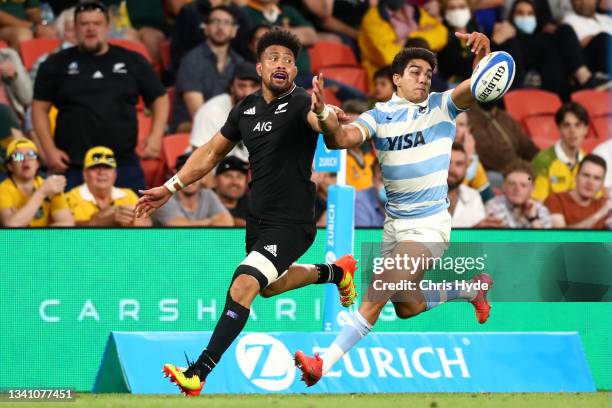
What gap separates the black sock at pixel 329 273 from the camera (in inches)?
383

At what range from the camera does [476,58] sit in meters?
9.21

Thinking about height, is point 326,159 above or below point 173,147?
below

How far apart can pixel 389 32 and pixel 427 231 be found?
5.95 metres

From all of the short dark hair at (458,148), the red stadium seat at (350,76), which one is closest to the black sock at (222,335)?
the short dark hair at (458,148)

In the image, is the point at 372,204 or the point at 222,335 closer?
the point at 222,335

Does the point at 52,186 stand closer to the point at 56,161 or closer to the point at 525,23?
the point at 56,161

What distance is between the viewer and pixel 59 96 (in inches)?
508

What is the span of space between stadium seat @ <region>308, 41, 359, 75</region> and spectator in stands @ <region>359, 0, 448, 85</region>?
17 cm

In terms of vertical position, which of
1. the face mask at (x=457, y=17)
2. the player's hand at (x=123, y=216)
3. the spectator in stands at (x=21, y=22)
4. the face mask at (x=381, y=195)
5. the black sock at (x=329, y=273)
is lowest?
the black sock at (x=329, y=273)

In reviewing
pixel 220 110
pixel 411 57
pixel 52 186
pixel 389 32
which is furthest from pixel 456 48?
pixel 411 57

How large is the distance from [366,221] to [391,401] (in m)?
2.97

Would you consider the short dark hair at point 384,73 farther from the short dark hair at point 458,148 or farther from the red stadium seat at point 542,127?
the red stadium seat at point 542,127

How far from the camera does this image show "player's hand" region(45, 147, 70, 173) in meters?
12.6

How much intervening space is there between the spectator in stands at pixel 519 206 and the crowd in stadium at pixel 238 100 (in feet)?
0.05
